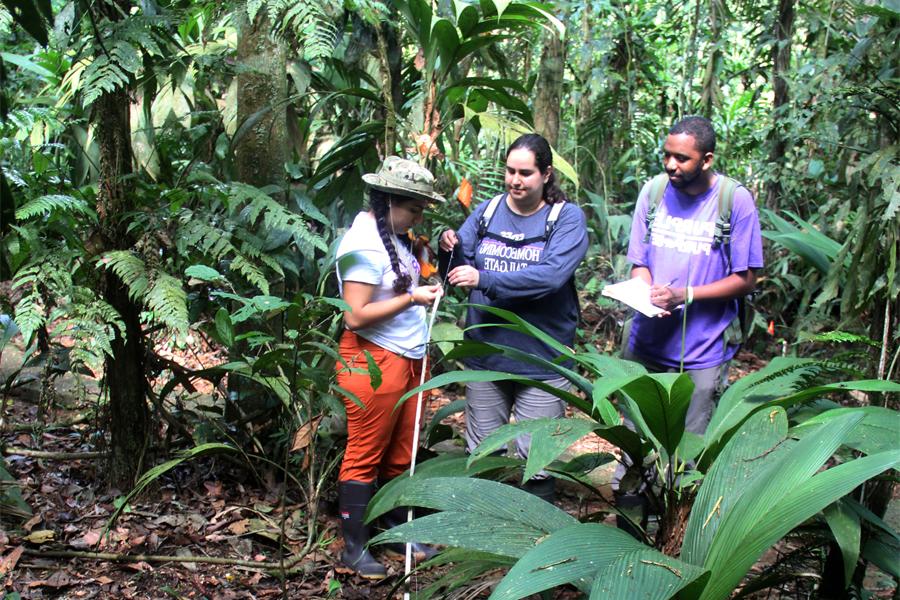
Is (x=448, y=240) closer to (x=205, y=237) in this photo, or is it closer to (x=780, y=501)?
(x=205, y=237)

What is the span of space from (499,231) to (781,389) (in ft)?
4.25

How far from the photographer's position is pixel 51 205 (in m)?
2.72

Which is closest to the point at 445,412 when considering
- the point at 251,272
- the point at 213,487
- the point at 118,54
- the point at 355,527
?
the point at 355,527

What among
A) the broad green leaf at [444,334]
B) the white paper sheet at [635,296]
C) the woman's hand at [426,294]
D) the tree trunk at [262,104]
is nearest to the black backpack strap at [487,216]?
the woman's hand at [426,294]

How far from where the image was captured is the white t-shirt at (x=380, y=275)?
3.09 meters

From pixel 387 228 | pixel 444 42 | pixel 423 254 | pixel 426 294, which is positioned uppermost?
pixel 444 42

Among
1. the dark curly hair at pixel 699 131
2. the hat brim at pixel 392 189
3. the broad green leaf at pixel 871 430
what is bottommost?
the broad green leaf at pixel 871 430

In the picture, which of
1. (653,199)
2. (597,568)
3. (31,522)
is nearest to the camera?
(597,568)

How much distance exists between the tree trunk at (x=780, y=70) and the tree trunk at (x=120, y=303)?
451 centimetres

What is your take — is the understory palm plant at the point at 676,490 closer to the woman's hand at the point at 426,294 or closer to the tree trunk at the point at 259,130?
the woman's hand at the point at 426,294

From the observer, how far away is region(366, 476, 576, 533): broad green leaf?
2201 millimetres

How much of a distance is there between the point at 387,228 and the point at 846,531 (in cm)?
188

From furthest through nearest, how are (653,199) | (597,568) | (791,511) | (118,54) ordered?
(653,199)
(118,54)
(597,568)
(791,511)

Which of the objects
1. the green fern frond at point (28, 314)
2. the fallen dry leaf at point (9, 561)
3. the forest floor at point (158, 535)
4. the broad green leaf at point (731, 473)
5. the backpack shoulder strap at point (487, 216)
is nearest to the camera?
the broad green leaf at point (731, 473)
